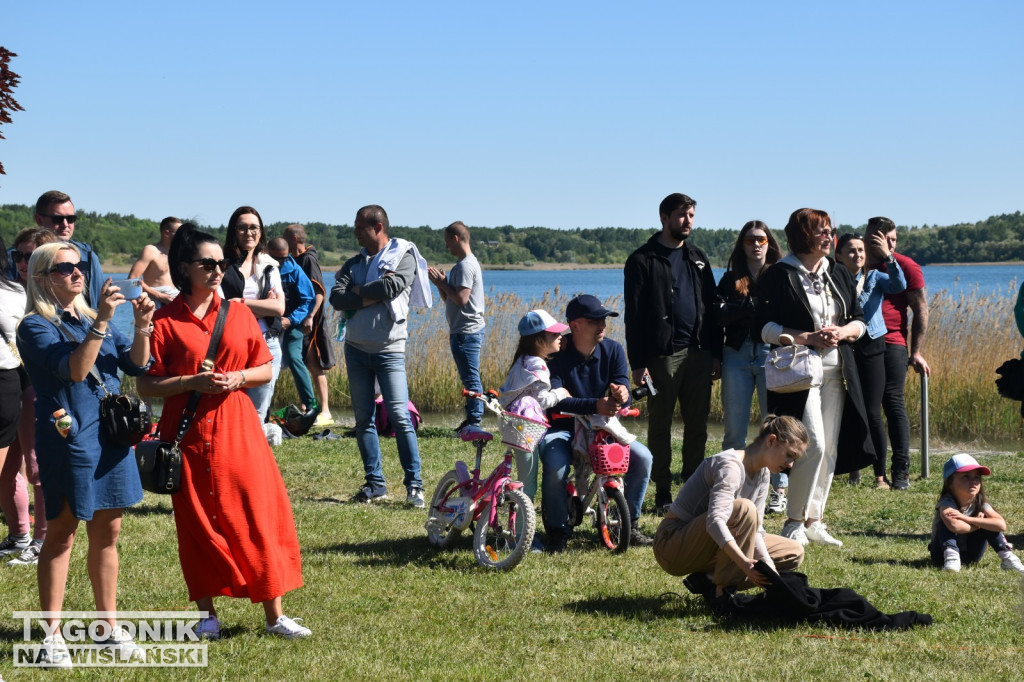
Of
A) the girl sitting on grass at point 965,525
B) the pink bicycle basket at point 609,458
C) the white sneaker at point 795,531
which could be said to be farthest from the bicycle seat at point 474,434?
the girl sitting on grass at point 965,525

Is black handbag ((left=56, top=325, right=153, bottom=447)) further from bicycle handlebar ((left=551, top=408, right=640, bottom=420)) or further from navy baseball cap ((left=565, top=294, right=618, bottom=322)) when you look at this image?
navy baseball cap ((left=565, top=294, right=618, bottom=322))

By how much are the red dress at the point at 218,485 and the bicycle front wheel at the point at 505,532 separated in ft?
4.93

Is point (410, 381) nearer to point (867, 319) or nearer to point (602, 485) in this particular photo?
point (867, 319)

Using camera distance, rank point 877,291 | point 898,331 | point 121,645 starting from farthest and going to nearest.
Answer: point 898,331 < point 877,291 < point 121,645

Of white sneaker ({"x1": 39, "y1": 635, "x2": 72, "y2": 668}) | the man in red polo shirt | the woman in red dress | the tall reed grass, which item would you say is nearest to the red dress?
the woman in red dress

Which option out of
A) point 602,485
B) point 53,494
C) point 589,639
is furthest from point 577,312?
point 53,494

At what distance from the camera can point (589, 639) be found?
4.82 metres

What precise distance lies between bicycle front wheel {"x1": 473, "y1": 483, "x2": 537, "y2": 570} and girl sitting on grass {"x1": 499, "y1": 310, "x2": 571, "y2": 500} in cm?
33

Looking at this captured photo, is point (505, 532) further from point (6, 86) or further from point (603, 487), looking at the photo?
point (6, 86)

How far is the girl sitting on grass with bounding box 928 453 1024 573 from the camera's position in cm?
601

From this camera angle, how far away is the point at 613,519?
6.43 metres

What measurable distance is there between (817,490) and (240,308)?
3629mm

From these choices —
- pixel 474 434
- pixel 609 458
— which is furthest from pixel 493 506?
pixel 609 458

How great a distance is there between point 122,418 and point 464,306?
6967mm
